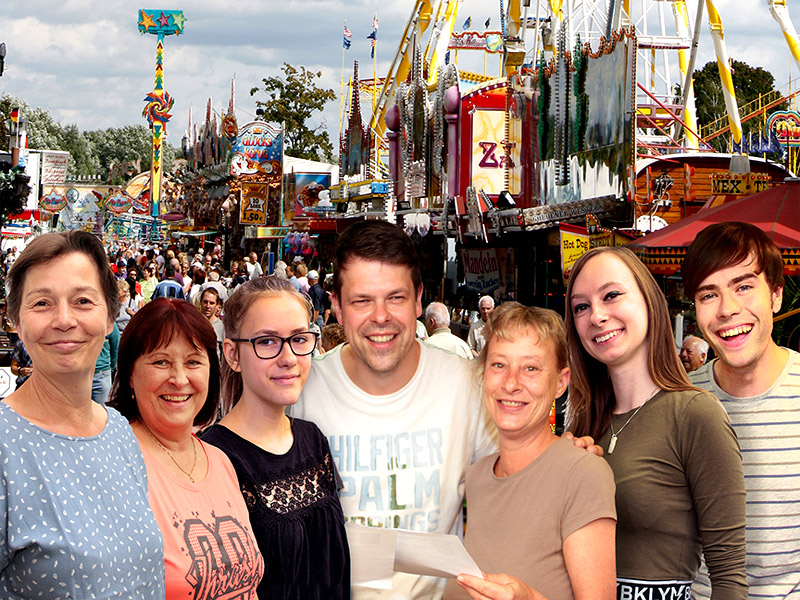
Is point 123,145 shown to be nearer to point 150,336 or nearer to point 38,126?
point 38,126

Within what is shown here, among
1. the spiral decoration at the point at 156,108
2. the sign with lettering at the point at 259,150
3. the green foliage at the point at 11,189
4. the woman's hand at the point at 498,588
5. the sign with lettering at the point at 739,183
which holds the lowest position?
the woman's hand at the point at 498,588

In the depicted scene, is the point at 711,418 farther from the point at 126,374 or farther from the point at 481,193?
the point at 481,193

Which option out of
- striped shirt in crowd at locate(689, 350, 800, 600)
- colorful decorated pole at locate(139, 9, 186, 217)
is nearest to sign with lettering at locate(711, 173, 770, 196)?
striped shirt in crowd at locate(689, 350, 800, 600)

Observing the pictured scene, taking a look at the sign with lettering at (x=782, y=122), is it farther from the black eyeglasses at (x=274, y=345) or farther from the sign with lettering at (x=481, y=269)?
the black eyeglasses at (x=274, y=345)

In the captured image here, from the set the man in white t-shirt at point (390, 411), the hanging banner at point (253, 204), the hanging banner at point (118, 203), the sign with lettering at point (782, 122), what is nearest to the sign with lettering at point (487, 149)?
the sign with lettering at point (782, 122)

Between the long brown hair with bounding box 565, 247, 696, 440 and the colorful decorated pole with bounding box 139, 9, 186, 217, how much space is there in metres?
62.7

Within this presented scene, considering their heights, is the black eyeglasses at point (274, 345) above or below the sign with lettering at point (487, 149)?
below

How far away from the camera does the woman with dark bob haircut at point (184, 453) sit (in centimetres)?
256

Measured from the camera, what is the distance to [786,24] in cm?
1312

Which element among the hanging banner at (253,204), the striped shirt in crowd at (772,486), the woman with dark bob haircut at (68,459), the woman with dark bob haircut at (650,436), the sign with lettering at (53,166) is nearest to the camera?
the woman with dark bob haircut at (68,459)

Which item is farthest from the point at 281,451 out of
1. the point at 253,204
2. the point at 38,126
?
the point at 38,126

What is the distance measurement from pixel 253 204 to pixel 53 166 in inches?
617

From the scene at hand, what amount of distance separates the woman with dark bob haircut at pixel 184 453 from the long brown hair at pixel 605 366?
3.94ft

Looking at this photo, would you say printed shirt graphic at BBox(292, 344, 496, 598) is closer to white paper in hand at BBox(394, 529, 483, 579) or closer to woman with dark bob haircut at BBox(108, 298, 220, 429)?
white paper in hand at BBox(394, 529, 483, 579)
